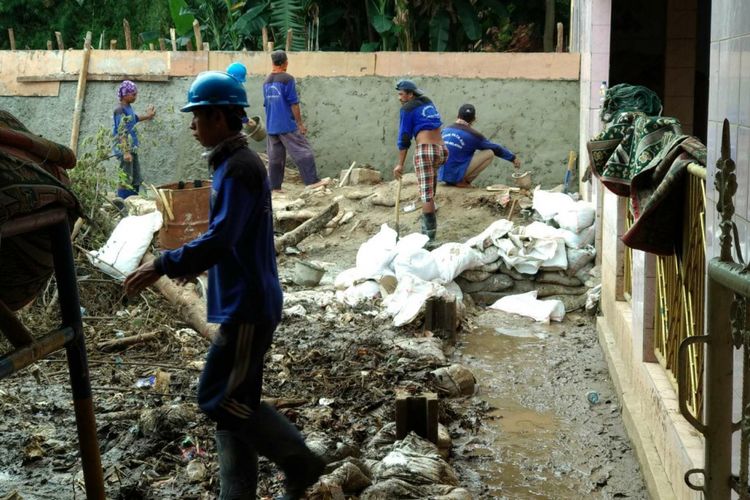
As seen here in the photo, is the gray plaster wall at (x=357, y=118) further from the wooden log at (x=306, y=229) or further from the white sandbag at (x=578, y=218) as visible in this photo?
the white sandbag at (x=578, y=218)

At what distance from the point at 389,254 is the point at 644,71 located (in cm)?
610

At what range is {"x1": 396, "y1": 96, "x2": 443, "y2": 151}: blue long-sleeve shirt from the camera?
34.4ft

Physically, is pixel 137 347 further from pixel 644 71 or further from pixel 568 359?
pixel 644 71

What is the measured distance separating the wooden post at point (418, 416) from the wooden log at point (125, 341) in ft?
8.96

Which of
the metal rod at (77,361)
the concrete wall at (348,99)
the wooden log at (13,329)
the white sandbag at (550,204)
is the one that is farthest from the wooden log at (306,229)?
the wooden log at (13,329)

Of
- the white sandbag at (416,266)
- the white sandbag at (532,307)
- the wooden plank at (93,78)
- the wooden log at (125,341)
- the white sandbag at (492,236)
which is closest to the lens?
the wooden log at (125,341)

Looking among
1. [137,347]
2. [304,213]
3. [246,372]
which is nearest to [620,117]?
[246,372]

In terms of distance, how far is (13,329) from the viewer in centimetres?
313

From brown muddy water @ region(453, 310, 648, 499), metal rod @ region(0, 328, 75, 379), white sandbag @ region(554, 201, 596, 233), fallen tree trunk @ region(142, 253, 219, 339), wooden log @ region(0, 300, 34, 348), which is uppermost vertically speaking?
wooden log @ region(0, 300, 34, 348)

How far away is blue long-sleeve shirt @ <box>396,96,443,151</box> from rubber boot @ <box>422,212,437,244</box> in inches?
33.8

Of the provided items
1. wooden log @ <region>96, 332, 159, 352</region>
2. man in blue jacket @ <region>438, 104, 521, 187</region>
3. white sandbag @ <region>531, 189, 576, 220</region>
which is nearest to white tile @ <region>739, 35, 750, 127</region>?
wooden log @ <region>96, 332, 159, 352</region>

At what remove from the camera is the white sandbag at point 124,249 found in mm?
7582

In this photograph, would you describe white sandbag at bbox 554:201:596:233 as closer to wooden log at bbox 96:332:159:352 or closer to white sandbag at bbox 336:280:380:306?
white sandbag at bbox 336:280:380:306

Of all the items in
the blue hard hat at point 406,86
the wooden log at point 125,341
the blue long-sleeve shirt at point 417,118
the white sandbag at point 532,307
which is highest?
the blue hard hat at point 406,86
